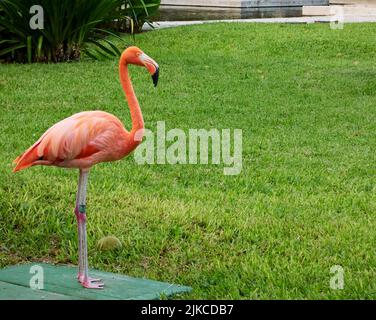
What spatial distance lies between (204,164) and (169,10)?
14.0 metres

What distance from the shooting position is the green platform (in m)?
4.54

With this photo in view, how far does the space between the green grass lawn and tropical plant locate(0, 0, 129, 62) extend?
709 millimetres

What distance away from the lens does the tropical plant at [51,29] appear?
12.2 metres

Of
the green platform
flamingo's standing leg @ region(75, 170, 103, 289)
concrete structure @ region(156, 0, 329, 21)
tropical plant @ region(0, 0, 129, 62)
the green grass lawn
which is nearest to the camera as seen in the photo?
flamingo's standing leg @ region(75, 170, 103, 289)

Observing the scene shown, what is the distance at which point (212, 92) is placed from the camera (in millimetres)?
10789

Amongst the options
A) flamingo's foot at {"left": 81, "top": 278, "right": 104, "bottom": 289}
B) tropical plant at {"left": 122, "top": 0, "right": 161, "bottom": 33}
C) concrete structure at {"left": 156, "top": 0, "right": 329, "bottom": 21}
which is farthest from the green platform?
concrete structure at {"left": 156, "top": 0, "right": 329, "bottom": 21}

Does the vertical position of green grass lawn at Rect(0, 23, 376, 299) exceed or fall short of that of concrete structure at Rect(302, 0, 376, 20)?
A: it falls short

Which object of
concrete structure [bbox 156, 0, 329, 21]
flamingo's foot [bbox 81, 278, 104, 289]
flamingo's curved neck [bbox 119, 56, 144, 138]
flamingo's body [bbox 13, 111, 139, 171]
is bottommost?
flamingo's foot [bbox 81, 278, 104, 289]

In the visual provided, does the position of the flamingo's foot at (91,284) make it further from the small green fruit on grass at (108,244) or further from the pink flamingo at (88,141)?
the small green fruit on grass at (108,244)

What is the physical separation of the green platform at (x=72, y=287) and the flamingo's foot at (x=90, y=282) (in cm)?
2

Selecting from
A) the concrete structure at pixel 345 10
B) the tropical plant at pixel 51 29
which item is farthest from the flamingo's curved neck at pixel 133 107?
the concrete structure at pixel 345 10

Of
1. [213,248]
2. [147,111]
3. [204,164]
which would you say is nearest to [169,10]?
[147,111]

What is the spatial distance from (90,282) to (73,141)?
0.77m

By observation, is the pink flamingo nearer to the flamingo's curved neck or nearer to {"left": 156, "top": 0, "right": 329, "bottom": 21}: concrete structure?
the flamingo's curved neck
